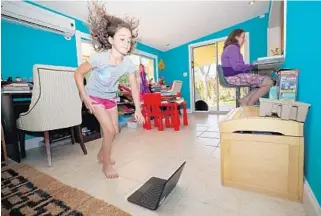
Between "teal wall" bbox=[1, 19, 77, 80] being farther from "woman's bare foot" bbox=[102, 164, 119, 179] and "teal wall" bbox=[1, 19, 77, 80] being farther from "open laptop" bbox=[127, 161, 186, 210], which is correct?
"open laptop" bbox=[127, 161, 186, 210]

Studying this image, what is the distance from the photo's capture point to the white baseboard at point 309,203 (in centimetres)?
79

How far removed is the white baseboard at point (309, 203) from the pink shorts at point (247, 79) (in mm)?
1102

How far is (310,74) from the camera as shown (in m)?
0.92

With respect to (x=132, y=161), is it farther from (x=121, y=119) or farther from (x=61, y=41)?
(x=61, y=41)

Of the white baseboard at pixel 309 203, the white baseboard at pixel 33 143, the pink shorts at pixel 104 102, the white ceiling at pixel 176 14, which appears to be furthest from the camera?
the white ceiling at pixel 176 14

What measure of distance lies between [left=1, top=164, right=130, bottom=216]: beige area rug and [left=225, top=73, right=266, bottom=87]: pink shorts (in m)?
1.64

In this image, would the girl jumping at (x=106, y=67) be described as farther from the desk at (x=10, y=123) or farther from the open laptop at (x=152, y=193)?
A: the desk at (x=10, y=123)

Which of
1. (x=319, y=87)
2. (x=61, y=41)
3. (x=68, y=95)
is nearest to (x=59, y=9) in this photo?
(x=61, y=41)

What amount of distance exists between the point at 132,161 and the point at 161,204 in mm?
708

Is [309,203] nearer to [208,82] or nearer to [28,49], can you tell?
[28,49]

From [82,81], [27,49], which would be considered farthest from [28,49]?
[82,81]

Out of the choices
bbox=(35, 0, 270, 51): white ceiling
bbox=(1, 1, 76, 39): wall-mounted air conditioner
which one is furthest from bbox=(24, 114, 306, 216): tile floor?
bbox=(35, 0, 270, 51): white ceiling

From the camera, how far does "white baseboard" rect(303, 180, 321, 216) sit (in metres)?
0.79

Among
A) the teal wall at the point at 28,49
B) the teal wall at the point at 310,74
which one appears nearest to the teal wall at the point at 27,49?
the teal wall at the point at 28,49
